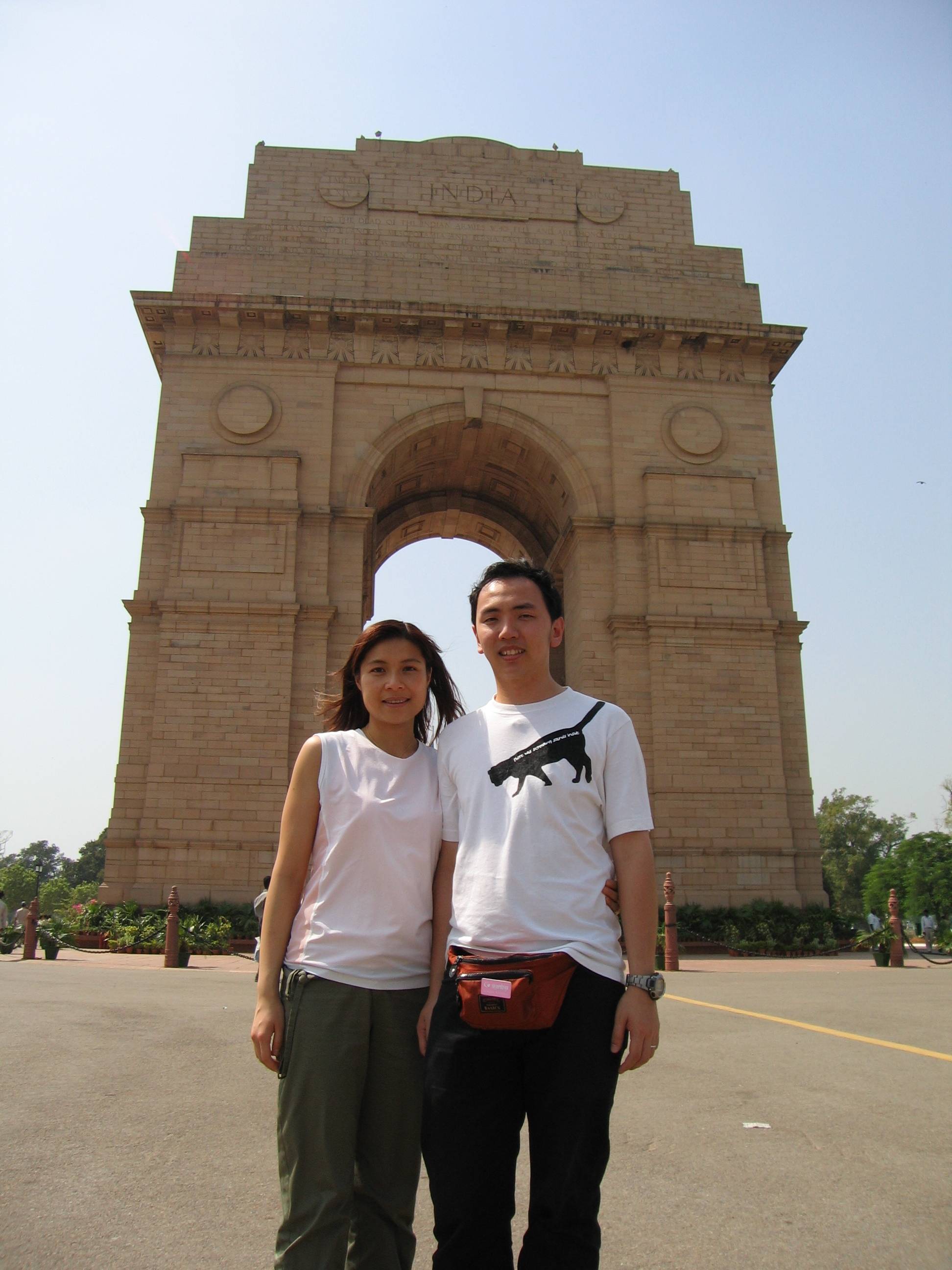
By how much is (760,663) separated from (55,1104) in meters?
18.5

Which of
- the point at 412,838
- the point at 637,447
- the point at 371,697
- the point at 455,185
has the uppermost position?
the point at 455,185

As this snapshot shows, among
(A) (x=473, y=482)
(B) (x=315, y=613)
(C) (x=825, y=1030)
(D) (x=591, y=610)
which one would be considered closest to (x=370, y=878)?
(C) (x=825, y=1030)

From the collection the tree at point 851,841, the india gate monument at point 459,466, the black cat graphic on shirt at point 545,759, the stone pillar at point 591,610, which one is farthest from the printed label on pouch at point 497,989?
the tree at point 851,841

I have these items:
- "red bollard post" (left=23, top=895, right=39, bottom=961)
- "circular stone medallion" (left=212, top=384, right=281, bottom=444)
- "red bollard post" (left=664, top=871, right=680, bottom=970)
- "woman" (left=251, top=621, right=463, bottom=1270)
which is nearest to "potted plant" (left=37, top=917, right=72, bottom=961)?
"red bollard post" (left=23, top=895, right=39, bottom=961)

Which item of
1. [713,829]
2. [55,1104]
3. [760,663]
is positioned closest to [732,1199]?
[55,1104]

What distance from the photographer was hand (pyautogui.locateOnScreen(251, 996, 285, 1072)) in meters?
2.72

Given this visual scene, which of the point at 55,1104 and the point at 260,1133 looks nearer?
the point at 260,1133

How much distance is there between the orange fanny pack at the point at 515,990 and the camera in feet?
8.22

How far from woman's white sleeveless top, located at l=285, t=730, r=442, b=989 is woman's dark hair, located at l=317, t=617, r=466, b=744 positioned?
0.38 metres

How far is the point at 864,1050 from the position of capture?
6.55 meters

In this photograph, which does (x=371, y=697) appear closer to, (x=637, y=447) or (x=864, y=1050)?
(x=864, y=1050)

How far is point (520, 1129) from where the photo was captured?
2.52m

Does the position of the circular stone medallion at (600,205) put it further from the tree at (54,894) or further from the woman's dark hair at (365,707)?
the tree at (54,894)

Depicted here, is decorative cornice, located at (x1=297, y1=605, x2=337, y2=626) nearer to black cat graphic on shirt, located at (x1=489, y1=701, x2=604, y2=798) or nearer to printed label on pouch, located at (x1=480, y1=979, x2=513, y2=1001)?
black cat graphic on shirt, located at (x1=489, y1=701, x2=604, y2=798)
